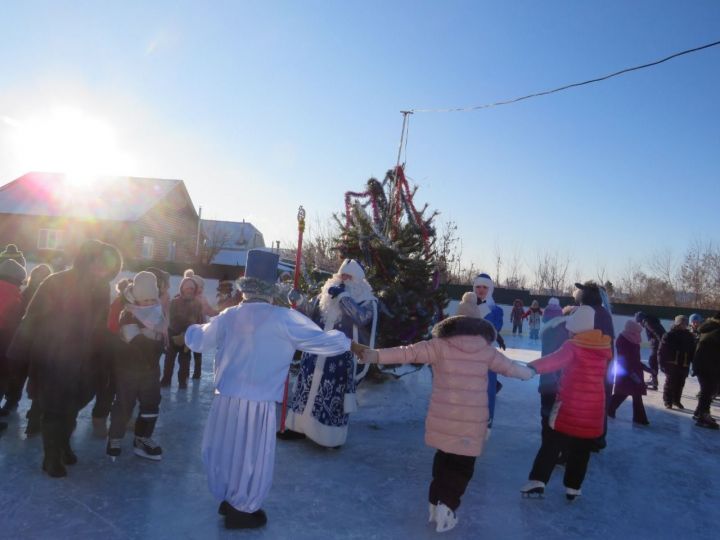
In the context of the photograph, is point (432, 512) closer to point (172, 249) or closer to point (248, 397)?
point (248, 397)

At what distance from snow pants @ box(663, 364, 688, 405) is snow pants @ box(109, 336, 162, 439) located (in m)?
7.82

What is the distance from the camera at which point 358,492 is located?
449 centimetres

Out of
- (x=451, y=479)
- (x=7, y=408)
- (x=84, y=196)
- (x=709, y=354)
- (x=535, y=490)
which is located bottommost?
(x=7, y=408)

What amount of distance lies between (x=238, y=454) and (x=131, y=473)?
157 cm

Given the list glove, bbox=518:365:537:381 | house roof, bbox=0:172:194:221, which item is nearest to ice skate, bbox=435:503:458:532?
glove, bbox=518:365:537:381

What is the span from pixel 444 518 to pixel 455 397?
32.9 inches

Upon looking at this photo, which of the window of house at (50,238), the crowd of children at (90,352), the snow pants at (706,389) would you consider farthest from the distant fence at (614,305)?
the window of house at (50,238)

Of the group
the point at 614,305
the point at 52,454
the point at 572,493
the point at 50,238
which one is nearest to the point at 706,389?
the point at 572,493

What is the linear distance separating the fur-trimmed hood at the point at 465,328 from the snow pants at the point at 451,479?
0.86 meters

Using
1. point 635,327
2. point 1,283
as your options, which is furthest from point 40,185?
point 635,327

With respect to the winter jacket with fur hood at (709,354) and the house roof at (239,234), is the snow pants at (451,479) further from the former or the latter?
the house roof at (239,234)

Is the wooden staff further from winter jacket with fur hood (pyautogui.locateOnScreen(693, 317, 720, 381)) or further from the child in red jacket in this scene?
winter jacket with fur hood (pyautogui.locateOnScreen(693, 317, 720, 381))

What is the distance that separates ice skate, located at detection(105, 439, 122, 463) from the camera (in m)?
4.89

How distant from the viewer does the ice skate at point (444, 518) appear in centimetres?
382
